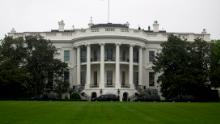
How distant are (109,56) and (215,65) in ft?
58.3

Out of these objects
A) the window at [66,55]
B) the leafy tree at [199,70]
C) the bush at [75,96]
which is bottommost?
the bush at [75,96]

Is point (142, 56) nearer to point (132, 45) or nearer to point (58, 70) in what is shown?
point (132, 45)

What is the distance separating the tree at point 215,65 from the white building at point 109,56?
10.6 meters

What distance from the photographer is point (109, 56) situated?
3088 inches

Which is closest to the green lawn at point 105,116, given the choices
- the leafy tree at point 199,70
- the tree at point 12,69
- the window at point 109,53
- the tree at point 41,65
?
the tree at point 12,69

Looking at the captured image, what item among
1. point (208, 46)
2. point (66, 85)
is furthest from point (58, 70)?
point (208, 46)

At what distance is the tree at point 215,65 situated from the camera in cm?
6634

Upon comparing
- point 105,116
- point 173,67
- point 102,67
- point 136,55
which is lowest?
point 105,116

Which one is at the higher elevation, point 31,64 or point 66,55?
point 66,55

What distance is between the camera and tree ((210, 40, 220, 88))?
6634cm

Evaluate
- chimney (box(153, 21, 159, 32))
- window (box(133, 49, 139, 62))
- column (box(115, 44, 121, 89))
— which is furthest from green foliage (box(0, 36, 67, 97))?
chimney (box(153, 21, 159, 32))

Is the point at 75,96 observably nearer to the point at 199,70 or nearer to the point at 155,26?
the point at 199,70

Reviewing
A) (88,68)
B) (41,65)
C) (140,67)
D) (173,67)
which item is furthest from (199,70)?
(41,65)

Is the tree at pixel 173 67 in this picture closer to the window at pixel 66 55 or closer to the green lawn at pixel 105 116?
the window at pixel 66 55
